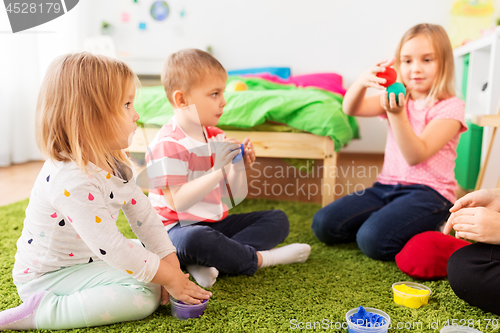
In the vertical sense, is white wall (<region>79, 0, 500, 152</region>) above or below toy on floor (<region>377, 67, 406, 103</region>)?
above

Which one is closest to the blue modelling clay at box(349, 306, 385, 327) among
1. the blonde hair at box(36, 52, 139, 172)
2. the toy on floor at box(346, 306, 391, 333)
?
the toy on floor at box(346, 306, 391, 333)

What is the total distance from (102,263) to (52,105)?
323 mm

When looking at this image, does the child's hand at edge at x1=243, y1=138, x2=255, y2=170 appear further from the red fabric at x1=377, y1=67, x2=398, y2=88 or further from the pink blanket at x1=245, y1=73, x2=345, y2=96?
the pink blanket at x1=245, y1=73, x2=345, y2=96

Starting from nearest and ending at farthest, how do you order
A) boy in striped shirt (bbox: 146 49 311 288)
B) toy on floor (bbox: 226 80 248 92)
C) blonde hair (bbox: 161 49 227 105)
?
1. boy in striped shirt (bbox: 146 49 311 288)
2. blonde hair (bbox: 161 49 227 105)
3. toy on floor (bbox: 226 80 248 92)

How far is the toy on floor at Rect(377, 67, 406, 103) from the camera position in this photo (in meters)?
1.11

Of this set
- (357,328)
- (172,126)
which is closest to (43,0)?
(172,126)

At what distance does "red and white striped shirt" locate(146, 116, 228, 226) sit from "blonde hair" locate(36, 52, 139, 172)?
233mm

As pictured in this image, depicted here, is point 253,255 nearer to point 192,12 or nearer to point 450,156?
point 450,156

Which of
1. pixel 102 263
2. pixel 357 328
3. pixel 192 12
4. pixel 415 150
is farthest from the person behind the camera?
pixel 192 12

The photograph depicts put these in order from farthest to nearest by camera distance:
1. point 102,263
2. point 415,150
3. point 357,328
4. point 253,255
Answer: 1. point 415,150
2. point 253,255
3. point 102,263
4. point 357,328

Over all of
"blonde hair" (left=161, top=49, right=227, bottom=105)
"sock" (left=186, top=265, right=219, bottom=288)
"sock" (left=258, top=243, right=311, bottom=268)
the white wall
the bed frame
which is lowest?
"sock" (left=258, top=243, right=311, bottom=268)

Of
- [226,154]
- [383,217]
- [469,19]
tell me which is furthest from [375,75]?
[469,19]

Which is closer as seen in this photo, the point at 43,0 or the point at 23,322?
the point at 23,322

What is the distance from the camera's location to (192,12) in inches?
128
